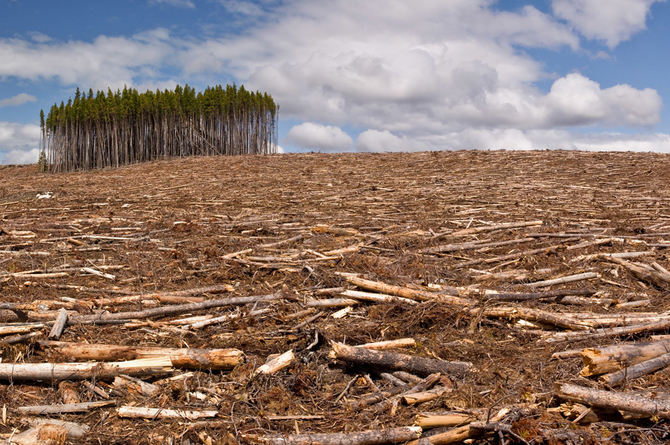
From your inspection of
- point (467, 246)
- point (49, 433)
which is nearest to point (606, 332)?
point (467, 246)

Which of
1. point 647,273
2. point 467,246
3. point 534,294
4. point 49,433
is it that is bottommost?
point 49,433

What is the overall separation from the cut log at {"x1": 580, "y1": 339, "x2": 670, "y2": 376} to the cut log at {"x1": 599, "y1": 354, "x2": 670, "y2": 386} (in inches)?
2.4

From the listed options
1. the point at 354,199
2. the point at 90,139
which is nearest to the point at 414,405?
the point at 354,199

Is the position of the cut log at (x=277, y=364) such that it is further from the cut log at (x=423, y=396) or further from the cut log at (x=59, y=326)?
the cut log at (x=59, y=326)

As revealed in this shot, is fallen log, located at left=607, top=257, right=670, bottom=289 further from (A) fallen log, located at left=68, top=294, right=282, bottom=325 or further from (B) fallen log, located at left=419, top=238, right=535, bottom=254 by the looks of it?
(A) fallen log, located at left=68, top=294, right=282, bottom=325

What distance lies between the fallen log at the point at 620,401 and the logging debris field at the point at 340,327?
0.7 inches

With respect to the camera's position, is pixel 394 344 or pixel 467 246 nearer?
pixel 394 344

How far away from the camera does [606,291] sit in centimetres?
653

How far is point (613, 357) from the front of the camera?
13.9 ft

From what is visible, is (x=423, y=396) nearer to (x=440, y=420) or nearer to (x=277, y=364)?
(x=440, y=420)

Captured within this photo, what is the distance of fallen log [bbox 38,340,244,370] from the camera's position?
15.1 feet

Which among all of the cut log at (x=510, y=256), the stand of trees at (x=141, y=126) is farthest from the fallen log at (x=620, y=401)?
the stand of trees at (x=141, y=126)

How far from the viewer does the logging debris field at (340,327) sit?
3.77 m

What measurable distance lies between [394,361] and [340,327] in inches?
45.3
